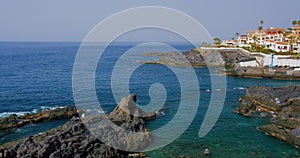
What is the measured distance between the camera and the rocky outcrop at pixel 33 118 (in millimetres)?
30422

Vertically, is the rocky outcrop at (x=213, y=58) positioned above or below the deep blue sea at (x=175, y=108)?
above

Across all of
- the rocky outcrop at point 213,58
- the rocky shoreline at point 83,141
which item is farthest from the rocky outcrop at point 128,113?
the rocky outcrop at point 213,58

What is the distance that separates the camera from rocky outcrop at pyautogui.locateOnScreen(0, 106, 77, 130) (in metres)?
30.4

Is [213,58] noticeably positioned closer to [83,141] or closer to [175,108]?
[175,108]

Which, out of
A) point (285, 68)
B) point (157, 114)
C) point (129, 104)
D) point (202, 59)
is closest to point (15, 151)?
point (129, 104)

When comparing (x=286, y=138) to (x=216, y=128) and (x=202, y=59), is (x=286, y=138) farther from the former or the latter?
(x=202, y=59)

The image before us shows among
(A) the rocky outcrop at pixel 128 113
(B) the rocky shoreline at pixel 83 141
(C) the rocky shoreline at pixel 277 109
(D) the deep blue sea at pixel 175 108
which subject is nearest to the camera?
(B) the rocky shoreline at pixel 83 141

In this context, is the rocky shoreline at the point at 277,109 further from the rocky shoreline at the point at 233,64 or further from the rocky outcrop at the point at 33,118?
the rocky shoreline at the point at 233,64

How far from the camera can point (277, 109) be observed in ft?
120

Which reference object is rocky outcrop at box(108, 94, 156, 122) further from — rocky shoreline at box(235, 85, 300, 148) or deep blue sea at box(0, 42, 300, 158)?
rocky shoreline at box(235, 85, 300, 148)

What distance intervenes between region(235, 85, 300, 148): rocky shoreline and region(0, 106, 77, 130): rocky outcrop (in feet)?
76.8

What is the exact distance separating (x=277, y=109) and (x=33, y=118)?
32566 millimetres

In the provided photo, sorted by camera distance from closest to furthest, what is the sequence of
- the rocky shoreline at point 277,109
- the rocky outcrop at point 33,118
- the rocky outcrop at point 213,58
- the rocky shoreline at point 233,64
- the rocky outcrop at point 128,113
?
the rocky shoreline at point 277,109, the rocky outcrop at point 33,118, the rocky outcrop at point 128,113, the rocky shoreline at point 233,64, the rocky outcrop at point 213,58

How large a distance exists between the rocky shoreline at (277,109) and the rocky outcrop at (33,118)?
23.4 m
